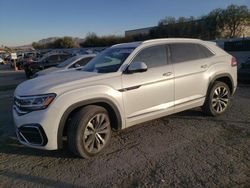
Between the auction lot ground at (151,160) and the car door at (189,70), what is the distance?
2.18ft

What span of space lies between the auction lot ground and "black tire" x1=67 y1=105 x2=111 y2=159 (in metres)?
0.16

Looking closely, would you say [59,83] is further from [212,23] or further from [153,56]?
[212,23]

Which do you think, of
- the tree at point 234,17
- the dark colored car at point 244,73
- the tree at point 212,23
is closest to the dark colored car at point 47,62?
the dark colored car at point 244,73

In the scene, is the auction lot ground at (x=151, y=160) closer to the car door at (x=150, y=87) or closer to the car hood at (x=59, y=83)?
the car door at (x=150, y=87)

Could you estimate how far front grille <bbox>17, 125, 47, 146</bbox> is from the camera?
4098 mm

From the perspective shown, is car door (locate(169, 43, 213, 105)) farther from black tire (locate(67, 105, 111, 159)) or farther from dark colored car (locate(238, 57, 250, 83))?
dark colored car (locate(238, 57, 250, 83))

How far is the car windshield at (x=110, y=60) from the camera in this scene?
500cm

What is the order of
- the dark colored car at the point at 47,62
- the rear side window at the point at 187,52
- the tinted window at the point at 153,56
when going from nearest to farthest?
1. the tinted window at the point at 153,56
2. the rear side window at the point at 187,52
3. the dark colored car at the point at 47,62

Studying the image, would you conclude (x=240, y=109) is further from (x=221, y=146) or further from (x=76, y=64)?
(x=76, y=64)

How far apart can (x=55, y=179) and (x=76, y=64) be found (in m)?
7.88

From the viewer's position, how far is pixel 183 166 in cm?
398

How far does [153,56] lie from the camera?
17.1ft

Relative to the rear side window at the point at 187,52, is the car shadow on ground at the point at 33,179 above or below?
below

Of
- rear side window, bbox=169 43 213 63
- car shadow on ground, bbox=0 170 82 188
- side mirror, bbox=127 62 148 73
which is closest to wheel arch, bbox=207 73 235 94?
rear side window, bbox=169 43 213 63
